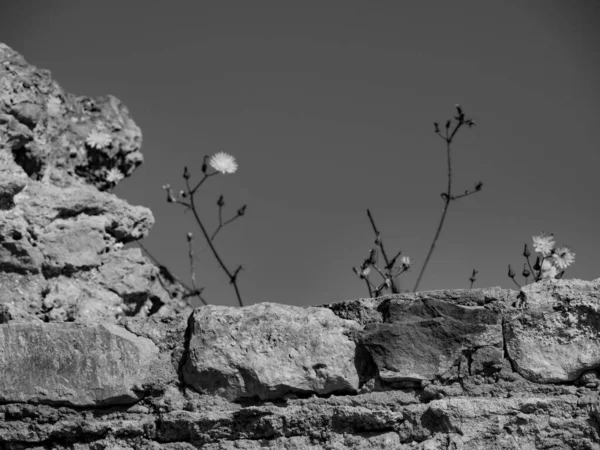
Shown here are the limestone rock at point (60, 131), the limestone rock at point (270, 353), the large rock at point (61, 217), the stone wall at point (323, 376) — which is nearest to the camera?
the stone wall at point (323, 376)

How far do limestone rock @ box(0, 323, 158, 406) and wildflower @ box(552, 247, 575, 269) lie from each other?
2.13 m

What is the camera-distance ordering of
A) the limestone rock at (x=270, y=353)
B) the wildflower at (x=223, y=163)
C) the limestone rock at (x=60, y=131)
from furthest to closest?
the wildflower at (x=223, y=163)
the limestone rock at (x=60, y=131)
the limestone rock at (x=270, y=353)

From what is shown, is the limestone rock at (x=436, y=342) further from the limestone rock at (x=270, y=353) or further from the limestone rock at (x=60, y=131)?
the limestone rock at (x=60, y=131)

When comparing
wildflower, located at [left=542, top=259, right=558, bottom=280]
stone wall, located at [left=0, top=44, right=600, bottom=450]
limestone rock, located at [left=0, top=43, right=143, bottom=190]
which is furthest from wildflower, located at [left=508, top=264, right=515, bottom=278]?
limestone rock, located at [left=0, top=43, right=143, bottom=190]

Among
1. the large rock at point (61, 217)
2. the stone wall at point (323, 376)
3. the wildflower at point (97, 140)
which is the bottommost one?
the stone wall at point (323, 376)

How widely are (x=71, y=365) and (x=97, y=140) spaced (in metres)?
1.65

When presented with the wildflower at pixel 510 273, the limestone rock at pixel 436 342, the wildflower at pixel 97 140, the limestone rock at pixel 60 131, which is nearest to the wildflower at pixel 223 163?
the limestone rock at pixel 60 131

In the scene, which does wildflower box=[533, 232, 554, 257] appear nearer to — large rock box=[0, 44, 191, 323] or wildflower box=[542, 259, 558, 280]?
wildflower box=[542, 259, 558, 280]

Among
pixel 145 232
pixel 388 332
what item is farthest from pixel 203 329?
pixel 145 232

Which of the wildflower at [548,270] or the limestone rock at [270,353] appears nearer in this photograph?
the limestone rock at [270,353]

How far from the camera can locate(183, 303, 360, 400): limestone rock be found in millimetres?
2375

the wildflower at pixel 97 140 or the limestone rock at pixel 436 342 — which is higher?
the wildflower at pixel 97 140

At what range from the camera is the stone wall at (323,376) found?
225cm

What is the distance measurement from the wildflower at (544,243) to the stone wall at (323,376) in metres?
1.36
